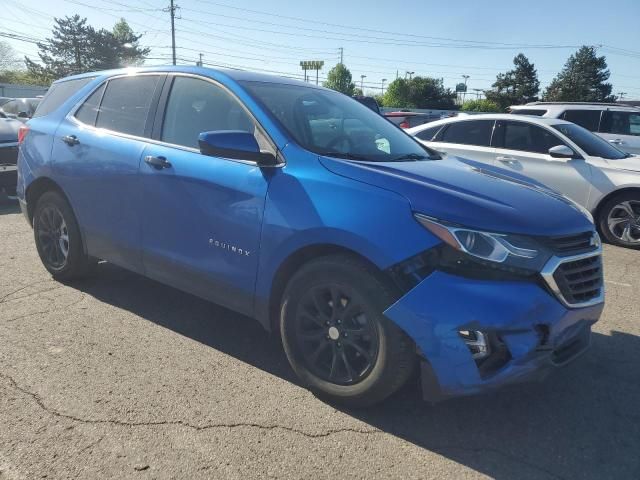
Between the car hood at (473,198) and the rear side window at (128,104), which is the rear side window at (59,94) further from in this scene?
the car hood at (473,198)

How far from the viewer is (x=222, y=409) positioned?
2762 mm

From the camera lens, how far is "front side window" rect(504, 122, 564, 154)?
737cm

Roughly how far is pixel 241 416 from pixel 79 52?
78.2 meters

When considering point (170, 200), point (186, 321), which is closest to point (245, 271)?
point (170, 200)

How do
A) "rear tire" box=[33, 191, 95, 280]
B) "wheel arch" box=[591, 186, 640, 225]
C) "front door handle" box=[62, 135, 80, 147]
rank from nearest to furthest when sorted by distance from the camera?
"front door handle" box=[62, 135, 80, 147]
"rear tire" box=[33, 191, 95, 280]
"wheel arch" box=[591, 186, 640, 225]

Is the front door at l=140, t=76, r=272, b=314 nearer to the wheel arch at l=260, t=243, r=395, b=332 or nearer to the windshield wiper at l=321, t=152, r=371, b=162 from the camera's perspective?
the wheel arch at l=260, t=243, r=395, b=332

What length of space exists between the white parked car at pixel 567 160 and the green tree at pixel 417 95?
208 ft

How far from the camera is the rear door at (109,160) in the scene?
370cm

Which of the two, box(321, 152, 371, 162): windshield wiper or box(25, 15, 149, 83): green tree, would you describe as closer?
box(321, 152, 371, 162): windshield wiper

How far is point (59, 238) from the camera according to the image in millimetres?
4402

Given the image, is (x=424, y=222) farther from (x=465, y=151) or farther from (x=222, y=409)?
(x=465, y=151)

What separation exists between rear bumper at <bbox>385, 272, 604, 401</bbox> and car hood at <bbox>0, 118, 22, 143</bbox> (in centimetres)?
810

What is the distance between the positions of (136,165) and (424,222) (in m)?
2.14

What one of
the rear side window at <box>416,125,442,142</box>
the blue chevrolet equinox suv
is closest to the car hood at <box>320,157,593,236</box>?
the blue chevrolet equinox suv
